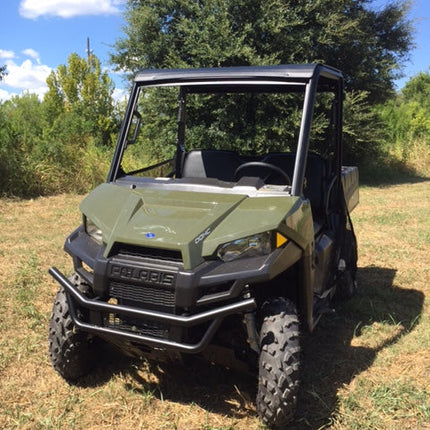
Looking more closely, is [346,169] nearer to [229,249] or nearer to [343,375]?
[343,375]

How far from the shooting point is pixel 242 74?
2.84m

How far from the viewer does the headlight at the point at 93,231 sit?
2637 mm

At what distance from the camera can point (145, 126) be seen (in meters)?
11.8

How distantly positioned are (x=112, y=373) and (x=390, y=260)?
11.8ft

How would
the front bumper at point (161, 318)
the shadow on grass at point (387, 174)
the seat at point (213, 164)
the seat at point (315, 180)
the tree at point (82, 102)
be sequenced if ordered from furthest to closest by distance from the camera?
the shadow on grass at point (387, 174)
the tree at point (82, 102)
the seat at point (213, 164)
the seat at point (315, 180)
the front bumper at point (161, 318)

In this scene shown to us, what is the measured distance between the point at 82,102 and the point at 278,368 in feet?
44.3

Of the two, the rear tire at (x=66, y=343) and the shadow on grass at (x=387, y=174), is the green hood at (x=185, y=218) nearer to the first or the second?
the rear tire at (x=66, y=343)

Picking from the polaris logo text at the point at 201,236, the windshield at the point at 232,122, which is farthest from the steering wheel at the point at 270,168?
the windshield at the point at 232,122

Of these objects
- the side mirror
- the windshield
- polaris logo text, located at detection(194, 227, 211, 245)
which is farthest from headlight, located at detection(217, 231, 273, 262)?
the windshield

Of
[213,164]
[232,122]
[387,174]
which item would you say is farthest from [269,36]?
[213,164]

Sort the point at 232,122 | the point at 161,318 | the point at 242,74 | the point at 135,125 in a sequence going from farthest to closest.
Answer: the point at 232,122 → the point at 135,125 → the point at 242,74 → the point at 161,318

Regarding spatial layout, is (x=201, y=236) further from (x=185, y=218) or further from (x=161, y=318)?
(x=161, y=318)

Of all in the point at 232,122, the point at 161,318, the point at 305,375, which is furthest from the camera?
the point at 232,122

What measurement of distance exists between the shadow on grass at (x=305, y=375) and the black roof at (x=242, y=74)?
1683mm
